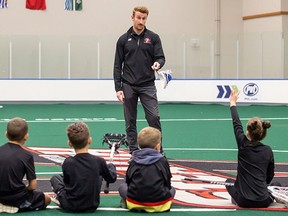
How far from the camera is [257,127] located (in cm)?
778

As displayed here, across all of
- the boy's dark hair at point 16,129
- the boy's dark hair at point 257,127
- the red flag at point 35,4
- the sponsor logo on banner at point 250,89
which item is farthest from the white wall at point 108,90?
the boy's dark hair at point 16,129

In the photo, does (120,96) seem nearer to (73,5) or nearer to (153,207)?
(153,207)

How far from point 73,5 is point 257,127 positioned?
87.3 feet

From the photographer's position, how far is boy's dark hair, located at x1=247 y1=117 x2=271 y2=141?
7.74m

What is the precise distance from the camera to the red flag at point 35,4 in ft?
108

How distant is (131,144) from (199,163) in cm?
137

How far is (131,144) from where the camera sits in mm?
10609

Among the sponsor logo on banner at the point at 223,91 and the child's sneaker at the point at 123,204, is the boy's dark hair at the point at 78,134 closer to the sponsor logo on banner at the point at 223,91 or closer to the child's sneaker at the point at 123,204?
the child's sneaker at the point at 123,204

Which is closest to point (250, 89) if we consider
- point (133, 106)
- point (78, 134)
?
point (133, 106)

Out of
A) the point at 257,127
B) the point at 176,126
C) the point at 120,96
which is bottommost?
the point at 176,126

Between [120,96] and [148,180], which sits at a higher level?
[120,96]

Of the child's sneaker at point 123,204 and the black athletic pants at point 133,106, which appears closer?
the child's sneaker at point 123,204

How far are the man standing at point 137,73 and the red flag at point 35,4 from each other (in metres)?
22.9

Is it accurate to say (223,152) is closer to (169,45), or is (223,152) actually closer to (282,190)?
(282,190)
